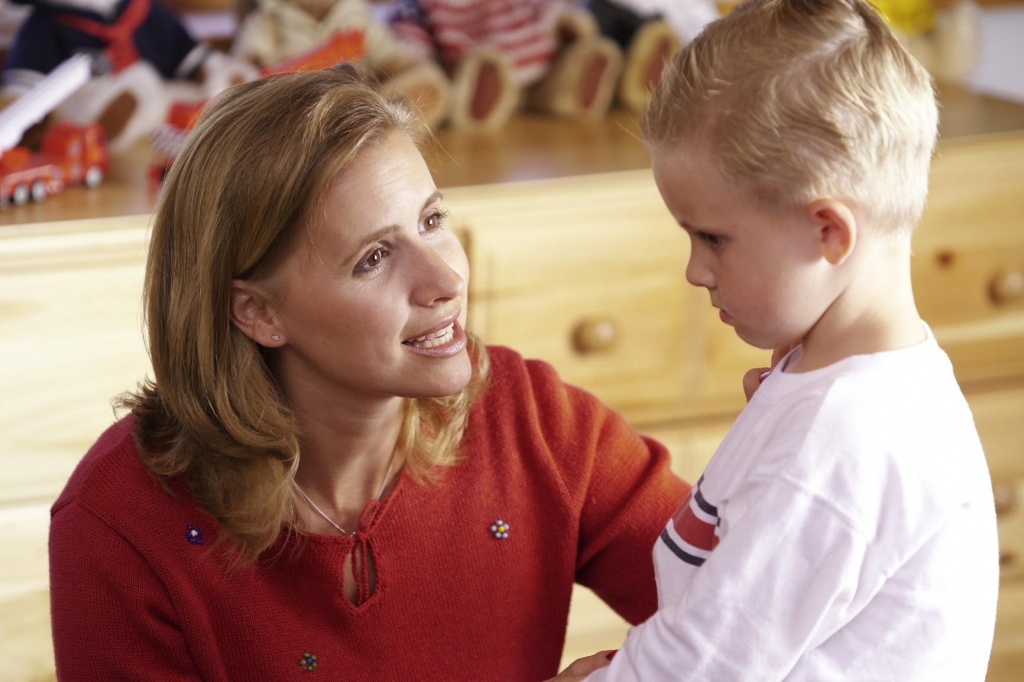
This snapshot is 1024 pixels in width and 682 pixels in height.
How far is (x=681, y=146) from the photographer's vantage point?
2.67 ft

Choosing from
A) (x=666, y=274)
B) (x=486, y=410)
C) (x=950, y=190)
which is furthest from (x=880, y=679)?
(x=950, y=190)

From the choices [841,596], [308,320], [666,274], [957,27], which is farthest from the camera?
[957,27]

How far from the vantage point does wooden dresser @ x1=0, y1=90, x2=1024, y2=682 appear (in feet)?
5.12

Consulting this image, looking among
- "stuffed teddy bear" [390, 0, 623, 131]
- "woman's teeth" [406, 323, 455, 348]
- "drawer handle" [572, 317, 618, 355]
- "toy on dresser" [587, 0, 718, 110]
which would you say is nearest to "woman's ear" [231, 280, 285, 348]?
"woman's teeth" [406, 323, 455, 348]

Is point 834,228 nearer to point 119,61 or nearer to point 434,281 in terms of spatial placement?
point 434,281

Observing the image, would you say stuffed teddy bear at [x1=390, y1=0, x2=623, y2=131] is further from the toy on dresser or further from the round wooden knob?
the round wooden knob

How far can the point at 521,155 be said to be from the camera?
1.82 m

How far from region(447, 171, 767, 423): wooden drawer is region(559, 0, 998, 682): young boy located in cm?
85

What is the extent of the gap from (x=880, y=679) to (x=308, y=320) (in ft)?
1.67

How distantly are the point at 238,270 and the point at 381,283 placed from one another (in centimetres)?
11

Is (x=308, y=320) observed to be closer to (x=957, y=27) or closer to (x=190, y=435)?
(x=190, y=435)

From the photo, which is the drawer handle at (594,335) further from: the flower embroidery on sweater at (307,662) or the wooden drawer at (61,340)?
the flower embroidery on sweater at (307,662)

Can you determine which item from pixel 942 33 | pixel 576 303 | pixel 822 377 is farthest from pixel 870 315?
pixel 942 33

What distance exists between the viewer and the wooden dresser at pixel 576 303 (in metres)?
1.56
